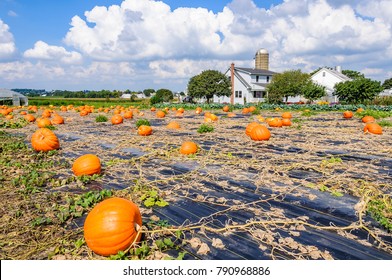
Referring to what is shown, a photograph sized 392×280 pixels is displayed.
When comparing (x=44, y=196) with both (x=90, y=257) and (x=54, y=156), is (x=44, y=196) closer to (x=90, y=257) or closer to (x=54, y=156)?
(x=90, y=257)

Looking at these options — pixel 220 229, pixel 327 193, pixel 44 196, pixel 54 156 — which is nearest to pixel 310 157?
pixel 327 193

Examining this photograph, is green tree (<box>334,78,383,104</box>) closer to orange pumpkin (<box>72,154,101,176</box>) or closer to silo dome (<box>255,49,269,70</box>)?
silo dome (<box>255,49,269,70</box>)

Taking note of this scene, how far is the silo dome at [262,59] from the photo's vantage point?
238ft

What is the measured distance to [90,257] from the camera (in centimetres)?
311

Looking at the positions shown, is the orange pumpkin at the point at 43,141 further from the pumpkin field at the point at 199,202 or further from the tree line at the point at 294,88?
the tree line at the point at 294,88

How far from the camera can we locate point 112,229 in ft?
9.93

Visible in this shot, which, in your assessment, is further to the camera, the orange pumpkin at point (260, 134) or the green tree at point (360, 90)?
the green tree at point (360, 90)

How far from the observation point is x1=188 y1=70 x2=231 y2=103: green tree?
47.1 meters

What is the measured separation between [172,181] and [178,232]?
6.70 ft

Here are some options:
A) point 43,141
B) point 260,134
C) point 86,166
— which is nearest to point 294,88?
point 260,134

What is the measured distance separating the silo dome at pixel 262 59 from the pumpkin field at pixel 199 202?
68.2 meters

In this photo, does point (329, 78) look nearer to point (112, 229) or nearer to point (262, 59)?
point (262, 59)

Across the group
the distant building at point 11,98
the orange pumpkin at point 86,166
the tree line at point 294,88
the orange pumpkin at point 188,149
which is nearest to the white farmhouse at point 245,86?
the tree line at point 294,88
